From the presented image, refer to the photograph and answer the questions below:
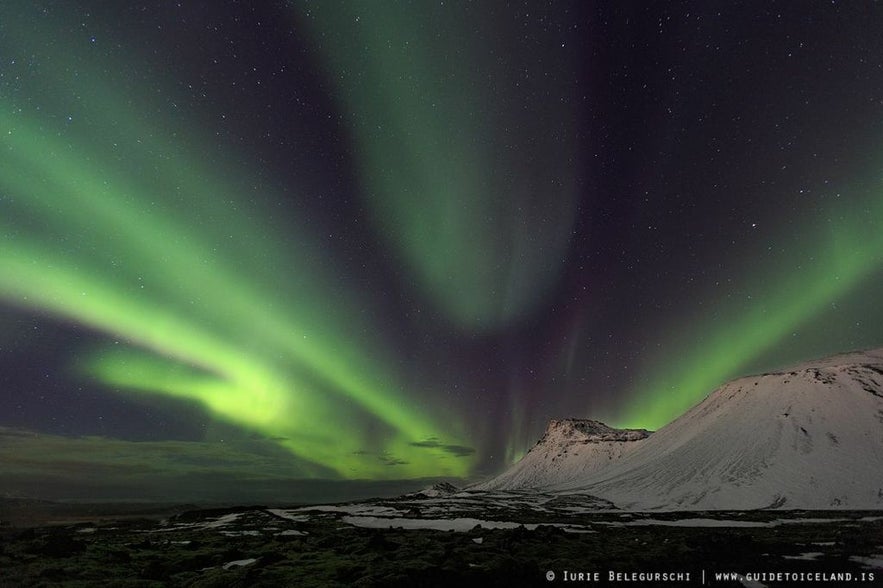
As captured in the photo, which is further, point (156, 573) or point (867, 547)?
point (867, 547)

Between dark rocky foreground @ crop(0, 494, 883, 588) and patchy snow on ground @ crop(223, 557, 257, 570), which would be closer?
dark rocky foreground @ crop(0, 494, 883, 588)

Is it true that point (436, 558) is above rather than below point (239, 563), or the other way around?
above

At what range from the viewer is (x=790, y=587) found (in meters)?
43.5

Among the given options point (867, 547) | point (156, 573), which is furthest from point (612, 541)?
point (156, 573)

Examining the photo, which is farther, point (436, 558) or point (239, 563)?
point (239, 563)

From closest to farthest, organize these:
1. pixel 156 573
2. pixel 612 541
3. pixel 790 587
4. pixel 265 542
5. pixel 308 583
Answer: pixel 790 587 → pixel 308 583 → pixel 156 573 → pixel 612 541 → pixel 265 542

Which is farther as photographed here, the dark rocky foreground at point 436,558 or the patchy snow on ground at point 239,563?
the patchy snow on ground at point 239,563

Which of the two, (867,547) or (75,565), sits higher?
(867,547)

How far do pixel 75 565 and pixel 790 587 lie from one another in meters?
75.7

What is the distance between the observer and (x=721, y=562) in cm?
5650

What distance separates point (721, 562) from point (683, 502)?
16675 centimetres

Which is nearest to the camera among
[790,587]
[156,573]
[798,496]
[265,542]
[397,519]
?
[790,587]

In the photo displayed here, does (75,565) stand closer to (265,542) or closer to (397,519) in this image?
(265,542)

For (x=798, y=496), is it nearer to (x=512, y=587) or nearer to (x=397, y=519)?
(x=397, y=519)
